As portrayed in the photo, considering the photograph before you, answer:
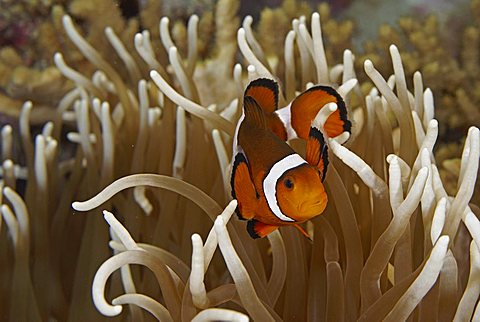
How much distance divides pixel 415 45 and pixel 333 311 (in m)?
1.19

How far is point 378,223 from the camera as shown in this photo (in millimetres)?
1008

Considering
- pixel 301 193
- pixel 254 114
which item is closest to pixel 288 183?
pixel 301 193

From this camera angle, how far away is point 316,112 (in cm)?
96

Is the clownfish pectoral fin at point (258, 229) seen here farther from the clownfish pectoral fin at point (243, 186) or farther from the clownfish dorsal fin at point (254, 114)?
the clownfish dorsal fin at point (254, 114)

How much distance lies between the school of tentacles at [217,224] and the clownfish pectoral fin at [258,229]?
7 centimetres

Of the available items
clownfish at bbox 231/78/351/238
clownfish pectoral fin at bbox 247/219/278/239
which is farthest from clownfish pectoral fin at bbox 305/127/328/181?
clownfish pectoral fin at bbox 247/219/278/239

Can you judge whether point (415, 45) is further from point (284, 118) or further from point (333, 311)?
point (333, 311)

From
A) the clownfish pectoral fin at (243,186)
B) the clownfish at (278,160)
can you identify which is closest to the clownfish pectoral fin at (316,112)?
the clownfish at (278,160)

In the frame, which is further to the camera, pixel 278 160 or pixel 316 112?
pixel 316 112

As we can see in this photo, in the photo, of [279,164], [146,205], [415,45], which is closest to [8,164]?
[146,205]

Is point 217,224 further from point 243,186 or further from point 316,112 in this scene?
point 316,112

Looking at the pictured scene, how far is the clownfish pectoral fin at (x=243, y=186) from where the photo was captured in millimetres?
834

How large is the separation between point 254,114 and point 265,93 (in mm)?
78

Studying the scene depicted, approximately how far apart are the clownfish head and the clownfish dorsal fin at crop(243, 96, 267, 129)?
0.13m
